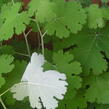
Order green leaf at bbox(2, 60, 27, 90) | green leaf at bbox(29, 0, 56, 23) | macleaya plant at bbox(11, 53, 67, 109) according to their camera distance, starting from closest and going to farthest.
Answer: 1. macleaya plant at bbox(11, 53, 67, 109)
2. green leaf at bbox(29, 0, 56, 23)
3. green leaf at bbox(2, 60, 27, 90)

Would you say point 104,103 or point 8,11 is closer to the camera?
point 104,103

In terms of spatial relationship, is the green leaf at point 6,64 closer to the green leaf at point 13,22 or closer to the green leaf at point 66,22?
the green leaf at point 13,22

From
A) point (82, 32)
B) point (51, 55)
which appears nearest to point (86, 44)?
point (82, 32)

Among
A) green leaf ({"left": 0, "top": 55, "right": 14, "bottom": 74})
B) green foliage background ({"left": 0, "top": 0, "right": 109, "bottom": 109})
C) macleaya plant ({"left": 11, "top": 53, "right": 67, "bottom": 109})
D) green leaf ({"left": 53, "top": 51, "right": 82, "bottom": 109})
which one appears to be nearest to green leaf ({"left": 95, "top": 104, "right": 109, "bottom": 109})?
green foliage background ({"left": 0, "top": 0, "right": 109, "bottom": 109})

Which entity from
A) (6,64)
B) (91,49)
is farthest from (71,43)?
(6,64)

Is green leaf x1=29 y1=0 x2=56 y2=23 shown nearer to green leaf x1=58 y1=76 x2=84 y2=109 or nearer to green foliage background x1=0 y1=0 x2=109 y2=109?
green foliage background x1=0 y1=0 x2=109 y2=109

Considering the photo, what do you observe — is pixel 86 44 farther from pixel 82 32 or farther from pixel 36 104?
pixel 36 104

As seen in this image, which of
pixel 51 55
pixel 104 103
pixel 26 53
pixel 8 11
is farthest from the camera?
pixel 26 53
